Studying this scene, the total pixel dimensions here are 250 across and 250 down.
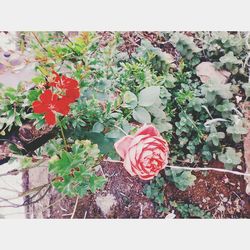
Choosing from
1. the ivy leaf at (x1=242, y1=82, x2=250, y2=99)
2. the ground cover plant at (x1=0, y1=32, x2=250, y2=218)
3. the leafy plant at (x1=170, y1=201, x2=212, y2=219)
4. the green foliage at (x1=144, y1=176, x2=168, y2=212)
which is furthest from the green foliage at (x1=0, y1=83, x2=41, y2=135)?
the ivy leaf at (x1=242, y1=82, x2=250, y2=99)

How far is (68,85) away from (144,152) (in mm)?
363

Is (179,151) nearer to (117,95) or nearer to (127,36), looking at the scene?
(117,95)

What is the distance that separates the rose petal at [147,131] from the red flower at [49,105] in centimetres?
28

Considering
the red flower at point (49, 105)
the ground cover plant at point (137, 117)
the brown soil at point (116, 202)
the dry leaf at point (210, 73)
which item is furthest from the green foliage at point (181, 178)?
the red flower at point (49, 105)

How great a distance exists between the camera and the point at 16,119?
150cm

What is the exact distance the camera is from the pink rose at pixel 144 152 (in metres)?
1.43

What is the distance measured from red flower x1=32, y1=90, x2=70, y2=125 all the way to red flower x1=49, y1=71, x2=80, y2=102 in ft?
0.09

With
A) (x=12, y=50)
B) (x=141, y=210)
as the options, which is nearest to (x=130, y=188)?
(x=141, y=210)

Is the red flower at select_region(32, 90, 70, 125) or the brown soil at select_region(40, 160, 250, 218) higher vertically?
the red flower at select_region(32, 90, 70, 125)

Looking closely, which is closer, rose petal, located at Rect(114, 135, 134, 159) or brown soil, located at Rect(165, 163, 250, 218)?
rose petal, located at Rect(114, 135, 134, 159)

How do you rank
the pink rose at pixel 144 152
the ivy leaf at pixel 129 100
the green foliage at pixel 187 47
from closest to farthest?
1. the pink rose at pixel 144 152
2. the ivy leaf at pixel 129 100
3. the green foliage at pixel 187 47

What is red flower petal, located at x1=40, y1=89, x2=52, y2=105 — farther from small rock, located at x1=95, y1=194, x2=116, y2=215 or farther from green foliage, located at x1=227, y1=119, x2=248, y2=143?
green foliage, located at x1=227, y1=119, x2=248, y2=143

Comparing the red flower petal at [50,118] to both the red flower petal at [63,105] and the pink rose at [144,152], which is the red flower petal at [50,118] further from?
the pink rose at [144,152]

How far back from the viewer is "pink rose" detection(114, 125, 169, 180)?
143cm
